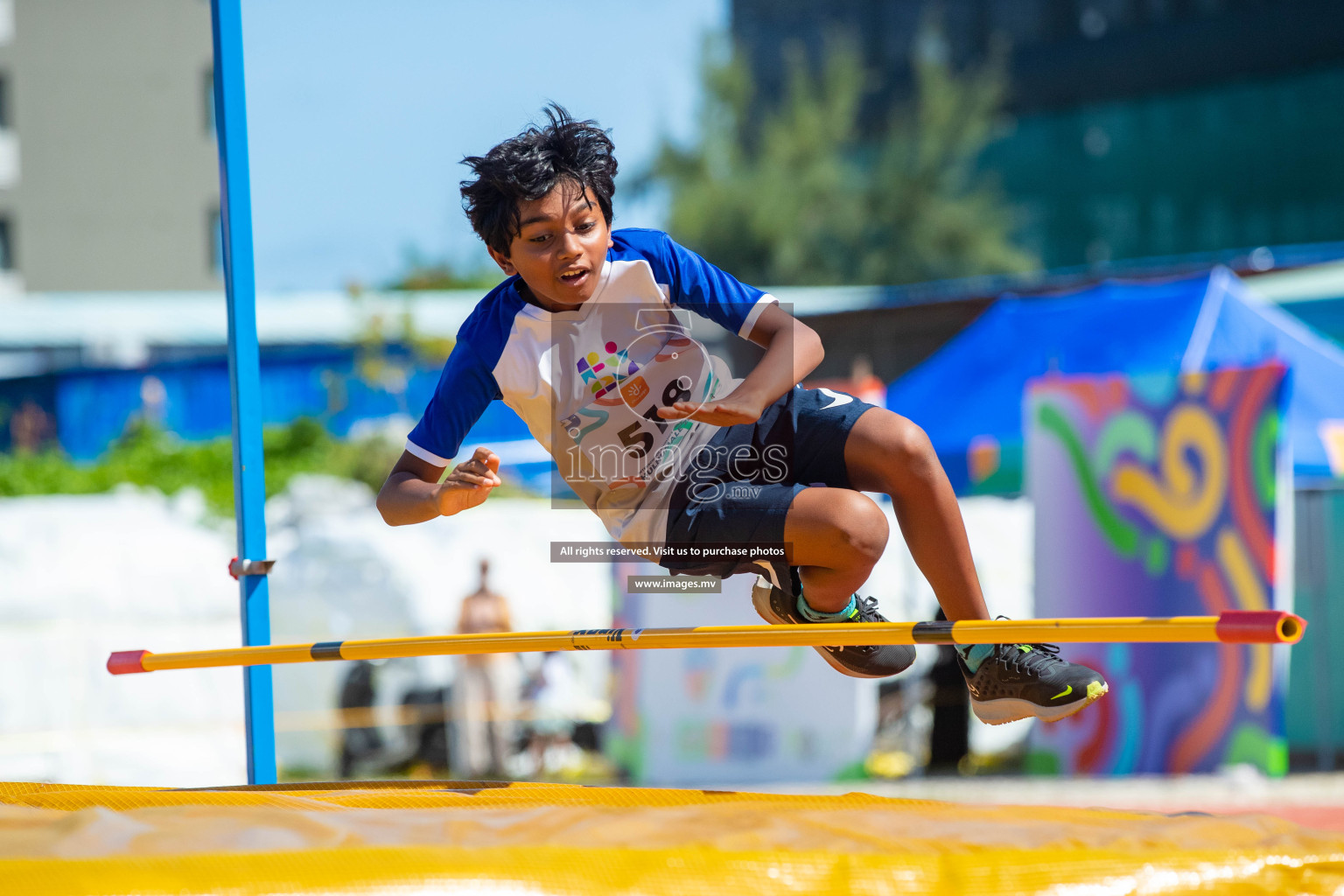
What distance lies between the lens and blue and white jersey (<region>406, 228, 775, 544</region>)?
9.84 ft

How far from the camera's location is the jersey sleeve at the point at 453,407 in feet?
9.81

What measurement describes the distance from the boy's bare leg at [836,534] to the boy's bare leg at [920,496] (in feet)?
0.24

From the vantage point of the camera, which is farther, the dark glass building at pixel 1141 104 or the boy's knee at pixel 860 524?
the dark glass building at pixel 1141 104

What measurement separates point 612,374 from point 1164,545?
605cm

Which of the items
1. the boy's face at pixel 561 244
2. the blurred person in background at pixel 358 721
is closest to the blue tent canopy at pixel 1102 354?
the blurred person in background at pixel 358 721

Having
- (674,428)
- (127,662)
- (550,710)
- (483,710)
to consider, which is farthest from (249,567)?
(550,710)

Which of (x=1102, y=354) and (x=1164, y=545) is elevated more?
(x=1102, y=354)

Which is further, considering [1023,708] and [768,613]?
[768,613]

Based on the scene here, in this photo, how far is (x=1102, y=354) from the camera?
9734mm

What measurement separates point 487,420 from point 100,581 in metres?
7.00

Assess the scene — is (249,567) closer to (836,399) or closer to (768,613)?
(768,613)

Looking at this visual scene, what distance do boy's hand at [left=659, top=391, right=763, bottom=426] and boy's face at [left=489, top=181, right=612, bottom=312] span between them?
42 centimetres

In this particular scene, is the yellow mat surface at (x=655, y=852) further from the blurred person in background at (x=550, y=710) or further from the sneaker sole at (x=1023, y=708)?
the blurred person in background at (x=550, y=710)

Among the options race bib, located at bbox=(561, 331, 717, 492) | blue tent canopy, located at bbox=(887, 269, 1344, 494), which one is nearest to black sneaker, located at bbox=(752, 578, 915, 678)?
race bib, located at bbox=(561, 331, 717, 492)
